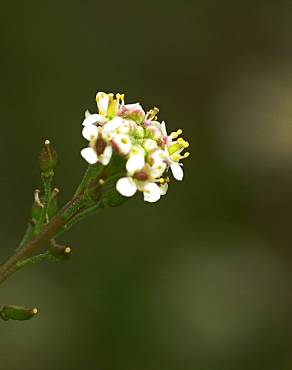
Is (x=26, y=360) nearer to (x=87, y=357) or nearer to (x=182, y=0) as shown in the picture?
(x=87, y=357)

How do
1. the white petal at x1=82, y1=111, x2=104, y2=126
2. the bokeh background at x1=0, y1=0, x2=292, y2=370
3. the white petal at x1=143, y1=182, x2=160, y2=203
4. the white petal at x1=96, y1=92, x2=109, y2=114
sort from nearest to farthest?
the white petal at x1=143, y1=182, x2=160, y2=203 < the white petal at x1=82, y1=111, x2=104, y2=126 < the white petal at x1=96, y1=92, x2=109, y2=114 < the bokeh background at x1=0, y1=0, x2=292, y2=370

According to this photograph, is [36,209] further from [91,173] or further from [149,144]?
[149,144]

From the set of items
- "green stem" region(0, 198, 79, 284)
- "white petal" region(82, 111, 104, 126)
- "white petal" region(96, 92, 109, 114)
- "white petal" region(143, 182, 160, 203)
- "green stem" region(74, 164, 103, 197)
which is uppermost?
"white petal" region(96, 92, 109, 114)

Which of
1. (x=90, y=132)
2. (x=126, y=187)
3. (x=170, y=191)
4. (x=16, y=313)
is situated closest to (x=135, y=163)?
(x=126, y=187)

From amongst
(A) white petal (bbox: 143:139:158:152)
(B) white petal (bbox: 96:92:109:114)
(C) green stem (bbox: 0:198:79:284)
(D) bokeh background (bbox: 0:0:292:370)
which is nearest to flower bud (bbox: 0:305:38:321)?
(C) green stem (bbox: 0:198:79:284)

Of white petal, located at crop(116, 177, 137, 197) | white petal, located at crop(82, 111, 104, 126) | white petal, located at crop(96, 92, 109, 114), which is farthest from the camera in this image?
white petal, located at crop(96, 92, 109, 114)

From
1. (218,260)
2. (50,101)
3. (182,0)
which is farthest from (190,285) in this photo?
(182,0)

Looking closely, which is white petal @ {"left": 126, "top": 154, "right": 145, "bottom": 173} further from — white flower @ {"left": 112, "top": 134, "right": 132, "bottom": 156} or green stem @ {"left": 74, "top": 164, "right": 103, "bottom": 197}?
green stem @ {"left": 74, "top": 164, "right": 103, "bottom": 197}
